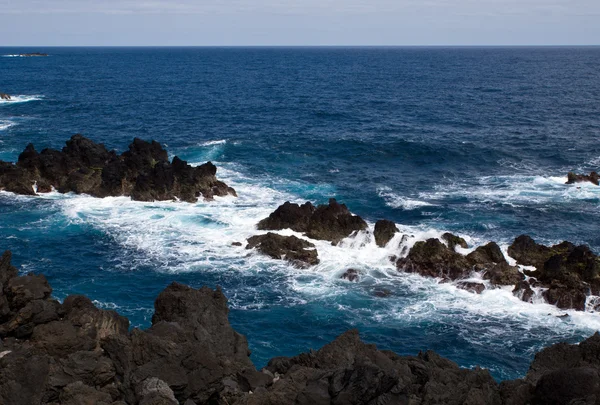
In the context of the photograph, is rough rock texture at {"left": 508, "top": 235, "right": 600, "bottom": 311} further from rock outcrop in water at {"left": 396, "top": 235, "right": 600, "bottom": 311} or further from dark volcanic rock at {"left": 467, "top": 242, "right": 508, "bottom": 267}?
dark volcanic rock at {"left": 467, "top": 242, "right": 508, "bottom": 267}

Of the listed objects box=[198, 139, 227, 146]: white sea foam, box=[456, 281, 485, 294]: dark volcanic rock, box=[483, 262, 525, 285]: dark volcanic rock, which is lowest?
box=[456, 281, 485, 294]: dark volcanic rock

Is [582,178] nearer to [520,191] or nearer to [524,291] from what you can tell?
[520,191]

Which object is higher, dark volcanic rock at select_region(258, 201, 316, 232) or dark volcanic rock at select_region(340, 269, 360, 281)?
dark volcanic rock at select_region(258, 201, 316, 232)

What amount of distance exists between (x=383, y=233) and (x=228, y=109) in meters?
79.2

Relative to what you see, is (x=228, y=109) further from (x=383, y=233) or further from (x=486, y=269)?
(x=486, y=269)

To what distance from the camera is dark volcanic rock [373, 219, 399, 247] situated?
4803 cm

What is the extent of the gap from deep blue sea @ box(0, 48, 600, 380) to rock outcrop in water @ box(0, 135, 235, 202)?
1.76 metres

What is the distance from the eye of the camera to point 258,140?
295 feet

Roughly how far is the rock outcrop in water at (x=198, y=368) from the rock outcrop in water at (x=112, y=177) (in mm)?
30775

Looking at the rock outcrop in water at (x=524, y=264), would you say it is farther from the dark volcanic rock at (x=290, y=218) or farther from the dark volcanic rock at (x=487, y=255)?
the dark volcanic rock at (x=290, y=218)

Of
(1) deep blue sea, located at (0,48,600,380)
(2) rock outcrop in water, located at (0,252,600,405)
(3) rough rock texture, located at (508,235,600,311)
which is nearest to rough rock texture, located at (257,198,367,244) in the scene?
(1) deep blue sea, located at (0,48,600,380)

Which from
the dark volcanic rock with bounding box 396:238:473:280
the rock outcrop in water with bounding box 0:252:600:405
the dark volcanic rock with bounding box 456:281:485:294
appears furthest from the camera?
the dark volcanic rock with bounding box 396:238:473:280

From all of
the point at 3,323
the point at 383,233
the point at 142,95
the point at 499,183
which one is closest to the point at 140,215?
the point at 383,233

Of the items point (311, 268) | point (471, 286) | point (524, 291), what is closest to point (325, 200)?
point (311, 268)
